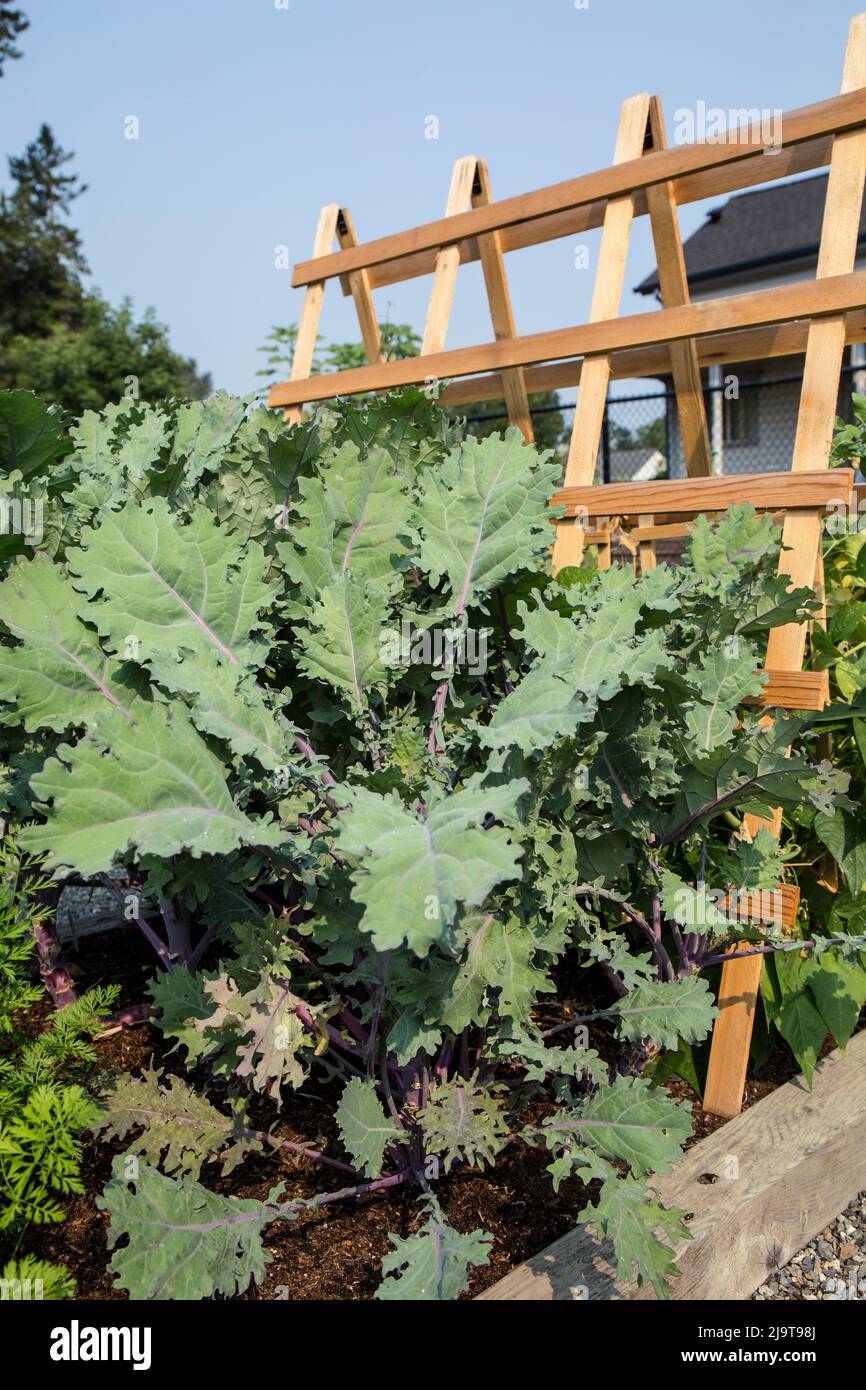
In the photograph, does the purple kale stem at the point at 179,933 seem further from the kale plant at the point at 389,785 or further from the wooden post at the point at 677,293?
the wooden post at the point at 677,293

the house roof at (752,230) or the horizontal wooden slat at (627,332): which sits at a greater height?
the house roof at (752,230)

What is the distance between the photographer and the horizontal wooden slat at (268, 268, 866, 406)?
2.32 meters

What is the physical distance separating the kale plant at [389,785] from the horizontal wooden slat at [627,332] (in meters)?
0.61

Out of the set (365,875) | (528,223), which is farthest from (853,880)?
(528,223)

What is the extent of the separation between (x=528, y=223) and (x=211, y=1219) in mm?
3337

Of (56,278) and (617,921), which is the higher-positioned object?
(56,278)

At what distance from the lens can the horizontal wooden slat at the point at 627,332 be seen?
232 centimetres

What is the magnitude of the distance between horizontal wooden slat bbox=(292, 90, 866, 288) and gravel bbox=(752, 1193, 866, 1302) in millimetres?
2565

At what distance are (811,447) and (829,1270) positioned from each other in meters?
1.82

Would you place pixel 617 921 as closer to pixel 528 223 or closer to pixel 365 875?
pixel 365 875

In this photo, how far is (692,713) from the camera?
1985 millimetres

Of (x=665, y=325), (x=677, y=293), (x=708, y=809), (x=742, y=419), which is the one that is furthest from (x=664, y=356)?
(x=742, y=419)

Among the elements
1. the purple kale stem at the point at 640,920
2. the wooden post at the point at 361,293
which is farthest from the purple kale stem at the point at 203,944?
the wooden post at the point at 361,293

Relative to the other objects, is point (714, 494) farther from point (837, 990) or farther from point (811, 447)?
point (837, 990)
